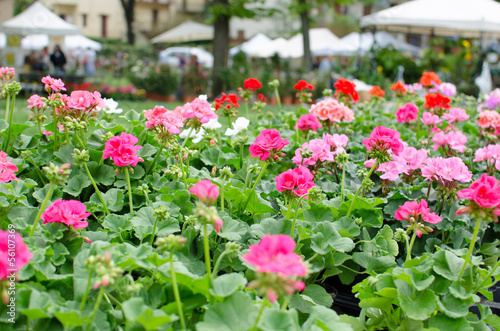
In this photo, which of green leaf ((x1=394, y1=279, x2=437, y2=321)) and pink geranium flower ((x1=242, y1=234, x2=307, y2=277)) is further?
green leaf ((x1=394, y1=279, x2=437, y2=321))

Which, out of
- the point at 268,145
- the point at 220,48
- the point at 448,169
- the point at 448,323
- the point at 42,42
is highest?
the point at 42,42

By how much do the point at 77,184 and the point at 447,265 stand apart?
137cm

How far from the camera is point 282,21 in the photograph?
3094cm

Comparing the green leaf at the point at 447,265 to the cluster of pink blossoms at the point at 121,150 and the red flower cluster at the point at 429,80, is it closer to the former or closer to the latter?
the cluster of pink blossoms at the point at 121,150

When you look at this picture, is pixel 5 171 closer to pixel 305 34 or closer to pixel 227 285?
pixel 227 285

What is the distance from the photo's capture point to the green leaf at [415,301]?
54.1 inches

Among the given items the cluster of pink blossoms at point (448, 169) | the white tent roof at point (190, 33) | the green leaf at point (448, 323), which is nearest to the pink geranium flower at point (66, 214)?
the green leaf at point (448, 323)

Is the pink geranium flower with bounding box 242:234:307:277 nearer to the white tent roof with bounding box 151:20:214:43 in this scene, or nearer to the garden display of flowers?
the garden display of flowers

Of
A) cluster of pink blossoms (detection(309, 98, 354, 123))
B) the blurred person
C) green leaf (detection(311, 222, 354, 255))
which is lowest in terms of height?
green leaf (detection(311, 222, 354, 255))

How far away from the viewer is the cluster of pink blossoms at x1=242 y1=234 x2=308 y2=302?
940 millimetres

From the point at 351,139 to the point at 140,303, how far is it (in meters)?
2.36

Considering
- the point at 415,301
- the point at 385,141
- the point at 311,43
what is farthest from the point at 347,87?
the point at 311,43

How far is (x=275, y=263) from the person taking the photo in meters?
0.94

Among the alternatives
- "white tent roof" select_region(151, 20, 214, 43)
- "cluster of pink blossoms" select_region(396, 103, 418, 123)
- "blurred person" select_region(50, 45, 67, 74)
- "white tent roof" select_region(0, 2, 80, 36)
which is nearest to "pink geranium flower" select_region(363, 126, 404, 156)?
"cluster of pink blossoms" select_region(396, 103, 418, 123)
